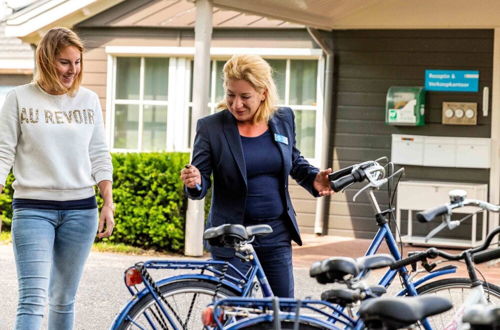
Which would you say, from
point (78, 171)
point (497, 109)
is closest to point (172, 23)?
point (497, 109)

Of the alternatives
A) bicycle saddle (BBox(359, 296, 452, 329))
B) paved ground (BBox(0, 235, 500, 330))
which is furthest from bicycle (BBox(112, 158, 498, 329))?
paved ground (BBox(0, 235, 500, 330))

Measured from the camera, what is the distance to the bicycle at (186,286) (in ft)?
13.4

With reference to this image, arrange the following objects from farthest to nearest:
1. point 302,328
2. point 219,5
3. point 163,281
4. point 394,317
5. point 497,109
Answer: point 497,109 → point 219,5 → point 163,281 → point 302,328 → point 394,317

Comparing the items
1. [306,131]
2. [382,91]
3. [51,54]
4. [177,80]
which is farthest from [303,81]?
[51,54]

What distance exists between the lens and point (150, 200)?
1115 cm

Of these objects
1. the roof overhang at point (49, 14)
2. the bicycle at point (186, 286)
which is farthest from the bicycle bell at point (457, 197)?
the roof overhang at point (49, 14)

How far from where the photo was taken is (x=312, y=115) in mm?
13617

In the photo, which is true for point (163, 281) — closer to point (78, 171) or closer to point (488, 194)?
point (78, 171)

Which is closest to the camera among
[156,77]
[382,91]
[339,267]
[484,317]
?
[484,317]

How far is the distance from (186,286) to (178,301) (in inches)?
2.9

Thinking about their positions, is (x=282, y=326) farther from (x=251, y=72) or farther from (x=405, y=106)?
(x=405, y=106)

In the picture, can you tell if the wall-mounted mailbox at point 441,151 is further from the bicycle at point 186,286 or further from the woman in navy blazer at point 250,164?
the bicycle at point 186,286

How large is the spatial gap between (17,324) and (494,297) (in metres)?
2.18

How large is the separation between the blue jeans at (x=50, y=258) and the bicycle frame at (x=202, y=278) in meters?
0.58
